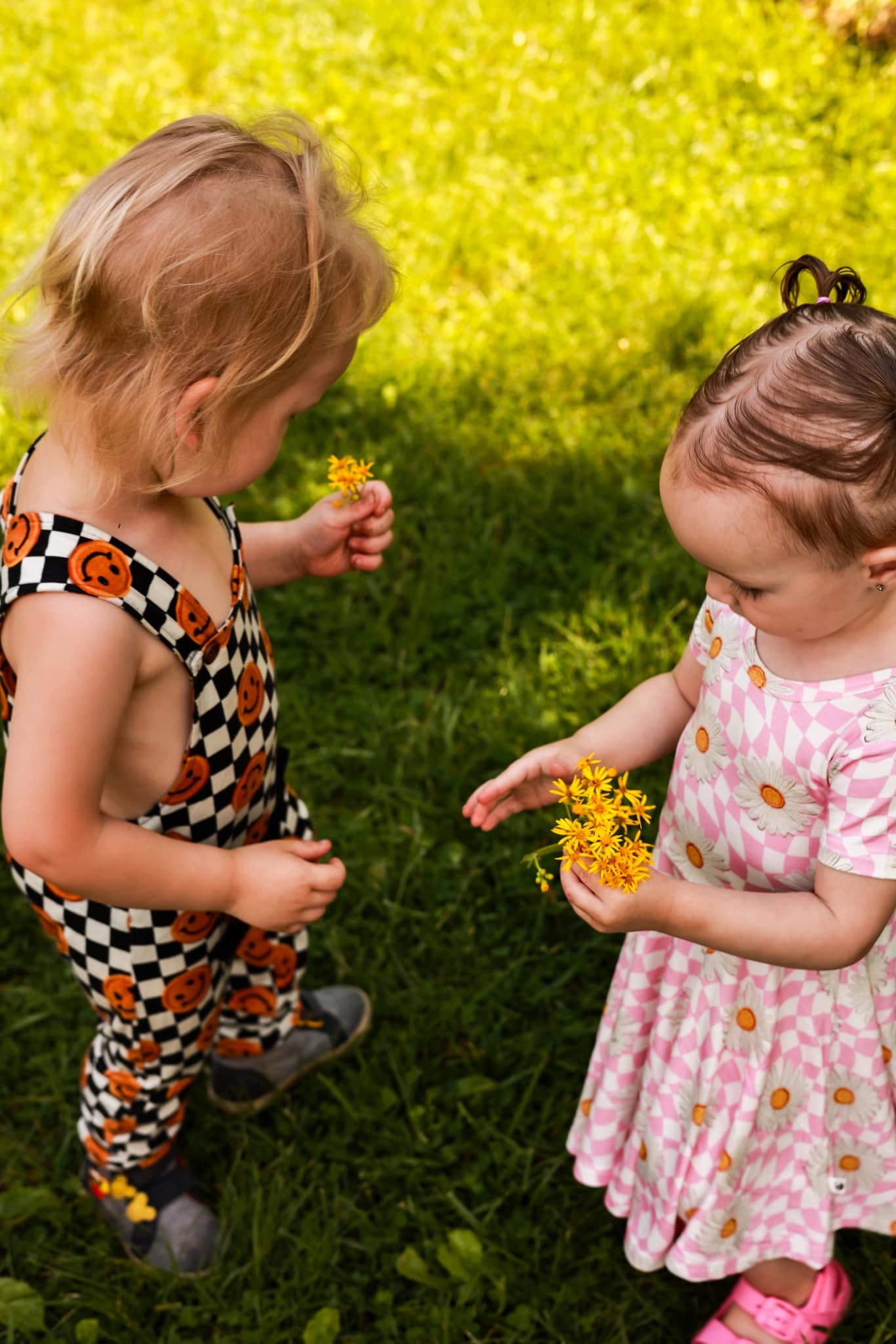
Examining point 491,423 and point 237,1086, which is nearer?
point 237,1086

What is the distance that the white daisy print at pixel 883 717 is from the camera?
4.30 feet

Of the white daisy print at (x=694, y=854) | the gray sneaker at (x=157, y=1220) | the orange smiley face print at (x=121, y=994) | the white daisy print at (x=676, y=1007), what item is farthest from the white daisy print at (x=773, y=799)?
the gray sneaker at (x=157, y=1220)

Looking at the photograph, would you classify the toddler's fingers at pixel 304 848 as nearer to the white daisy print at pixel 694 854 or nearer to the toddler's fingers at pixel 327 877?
the toddler's fingers at pixel 327 877

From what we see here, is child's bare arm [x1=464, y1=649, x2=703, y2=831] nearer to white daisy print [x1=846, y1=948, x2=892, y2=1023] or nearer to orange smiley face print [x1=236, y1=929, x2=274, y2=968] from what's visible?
white daisy print [x1=846, y1=948, x2=892, y2=1023]

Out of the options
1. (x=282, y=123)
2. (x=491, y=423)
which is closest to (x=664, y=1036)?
(x=282, y=123)

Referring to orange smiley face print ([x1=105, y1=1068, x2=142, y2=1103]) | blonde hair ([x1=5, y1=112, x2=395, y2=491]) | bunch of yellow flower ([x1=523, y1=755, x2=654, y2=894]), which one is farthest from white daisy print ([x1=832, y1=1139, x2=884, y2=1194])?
blonde hair ([x1=5, y1=112, x2=395, y2=491])

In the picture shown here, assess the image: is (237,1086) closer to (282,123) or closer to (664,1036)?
(664,1036)

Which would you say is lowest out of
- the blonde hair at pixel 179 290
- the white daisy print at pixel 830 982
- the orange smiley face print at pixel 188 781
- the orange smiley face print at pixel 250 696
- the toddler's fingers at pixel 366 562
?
the white daisy print at pixel 830 982

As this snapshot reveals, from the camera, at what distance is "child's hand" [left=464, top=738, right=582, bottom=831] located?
161 cm

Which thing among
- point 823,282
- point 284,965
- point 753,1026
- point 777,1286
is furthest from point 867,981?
point 284,965

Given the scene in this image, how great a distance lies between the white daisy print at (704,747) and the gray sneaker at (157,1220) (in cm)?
116

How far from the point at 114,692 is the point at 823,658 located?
792 mm

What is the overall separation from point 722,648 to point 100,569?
2.43 feet

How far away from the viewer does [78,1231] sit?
6.84ft
